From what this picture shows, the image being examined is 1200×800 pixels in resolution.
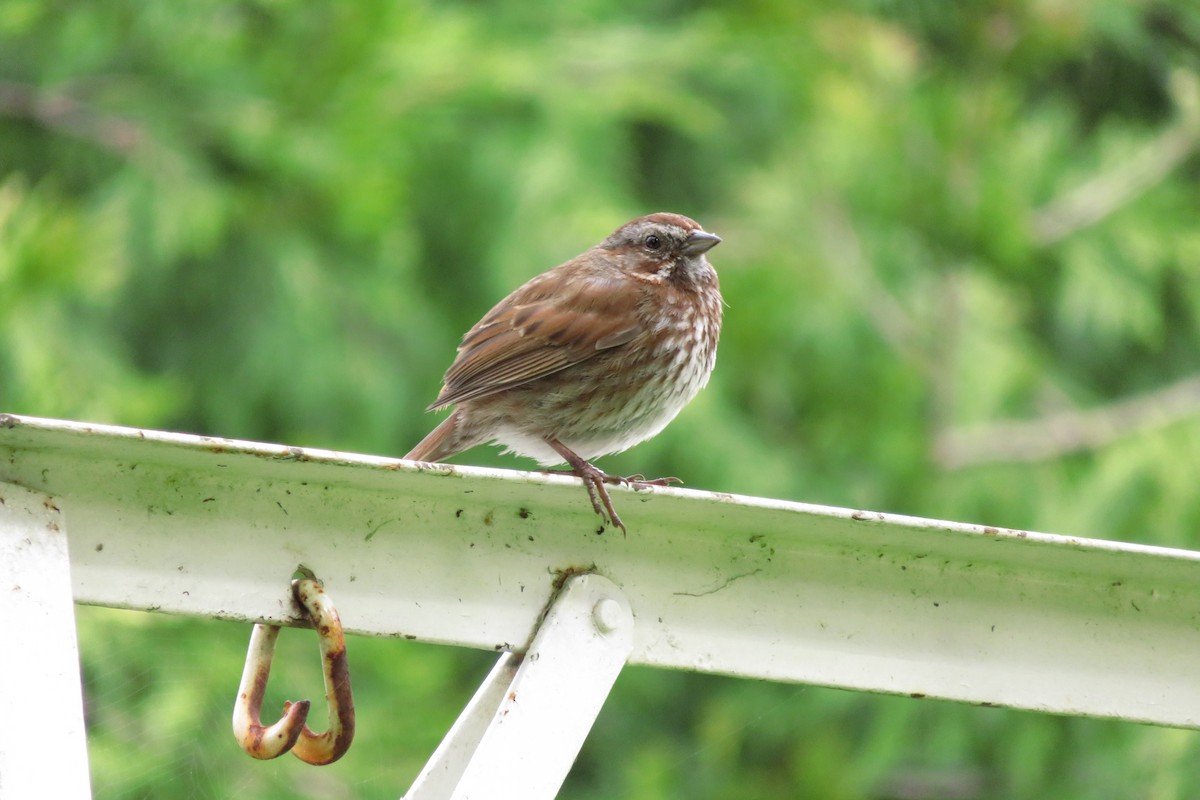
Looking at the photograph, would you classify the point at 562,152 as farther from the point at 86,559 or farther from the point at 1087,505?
the point at 86,559

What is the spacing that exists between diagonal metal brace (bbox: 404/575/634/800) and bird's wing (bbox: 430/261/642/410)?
1717mm

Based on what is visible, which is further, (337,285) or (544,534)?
(337,285)

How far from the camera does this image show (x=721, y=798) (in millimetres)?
7883

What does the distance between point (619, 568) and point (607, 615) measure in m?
0.08

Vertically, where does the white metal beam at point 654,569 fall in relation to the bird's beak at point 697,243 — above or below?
below

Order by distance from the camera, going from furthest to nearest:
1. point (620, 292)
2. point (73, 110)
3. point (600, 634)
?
point (73, 110) < point (620, 292) < point (600, 634)

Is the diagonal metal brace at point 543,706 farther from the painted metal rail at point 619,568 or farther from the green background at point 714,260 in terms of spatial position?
the green background at point 714,260

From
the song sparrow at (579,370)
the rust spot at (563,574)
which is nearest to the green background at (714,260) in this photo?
the song sparrow at (579,370)

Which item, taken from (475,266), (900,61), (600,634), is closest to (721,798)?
(475,266)

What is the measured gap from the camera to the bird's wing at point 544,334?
3.78m

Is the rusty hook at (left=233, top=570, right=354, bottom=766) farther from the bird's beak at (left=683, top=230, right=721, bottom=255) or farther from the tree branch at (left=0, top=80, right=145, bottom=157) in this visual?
the tree branch at (left=0, top=80, right=145, bottom=157)

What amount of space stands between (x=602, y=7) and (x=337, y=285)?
2535 mm

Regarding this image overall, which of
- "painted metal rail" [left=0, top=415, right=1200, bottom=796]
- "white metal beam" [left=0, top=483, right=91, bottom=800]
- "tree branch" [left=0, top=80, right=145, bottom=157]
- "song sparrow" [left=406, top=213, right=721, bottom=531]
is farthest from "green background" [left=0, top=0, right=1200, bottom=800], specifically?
"white metal beam" [left=0, top=483, right=91, bottom=800]

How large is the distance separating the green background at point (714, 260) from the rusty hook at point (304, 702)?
298 centimetres
